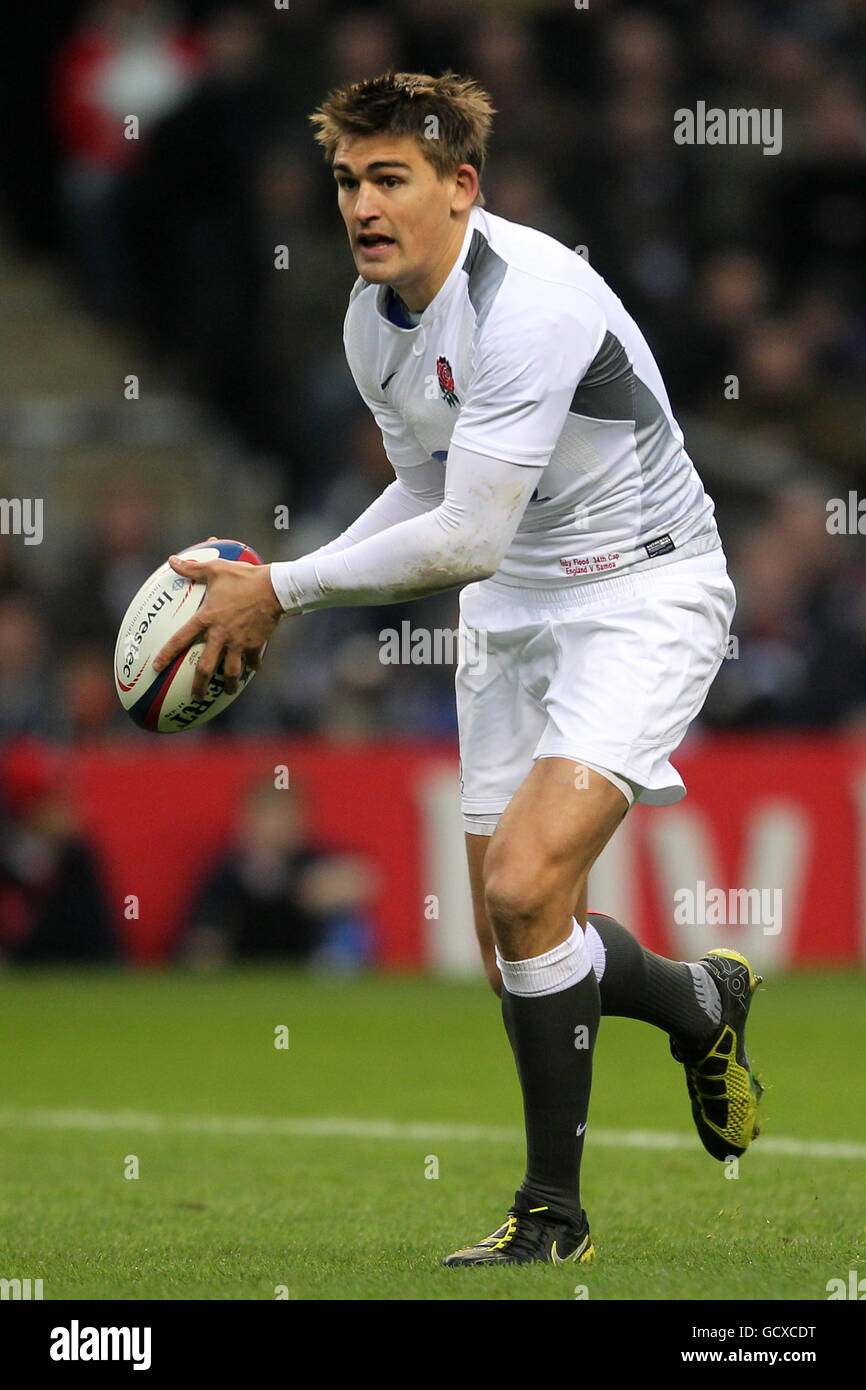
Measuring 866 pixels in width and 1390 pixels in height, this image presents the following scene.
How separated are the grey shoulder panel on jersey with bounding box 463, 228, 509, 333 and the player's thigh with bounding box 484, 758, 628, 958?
103 centimetres

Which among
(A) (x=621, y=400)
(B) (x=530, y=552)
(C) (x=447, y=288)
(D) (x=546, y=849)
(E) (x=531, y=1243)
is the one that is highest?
(C) (x=447, y=288)

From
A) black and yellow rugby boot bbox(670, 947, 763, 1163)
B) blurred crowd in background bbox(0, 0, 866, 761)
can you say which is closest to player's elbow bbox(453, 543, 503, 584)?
black and yellow rugby boot bbox(670, 947, 763, 1163)

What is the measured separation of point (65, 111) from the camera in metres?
15.8

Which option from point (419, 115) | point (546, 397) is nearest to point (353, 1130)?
point (546, 397)

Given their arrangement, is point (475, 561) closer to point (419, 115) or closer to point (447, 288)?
point (447, 288)

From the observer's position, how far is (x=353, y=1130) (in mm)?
7297

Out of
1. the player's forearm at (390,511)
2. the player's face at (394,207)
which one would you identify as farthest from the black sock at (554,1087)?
the player's face at (394,207)

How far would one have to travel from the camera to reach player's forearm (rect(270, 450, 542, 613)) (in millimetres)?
4648

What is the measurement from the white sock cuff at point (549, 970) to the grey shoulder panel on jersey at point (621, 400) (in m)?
1.14

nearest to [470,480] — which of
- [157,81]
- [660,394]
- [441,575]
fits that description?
[441,575]

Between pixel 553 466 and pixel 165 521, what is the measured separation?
32.0ft

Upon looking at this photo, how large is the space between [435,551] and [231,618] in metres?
0.48

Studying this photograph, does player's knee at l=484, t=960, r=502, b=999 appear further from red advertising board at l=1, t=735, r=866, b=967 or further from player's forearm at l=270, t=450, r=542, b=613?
red advertising board at l=1, t=735, r=866, b=967

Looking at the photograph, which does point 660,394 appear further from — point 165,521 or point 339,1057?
point 165,521
